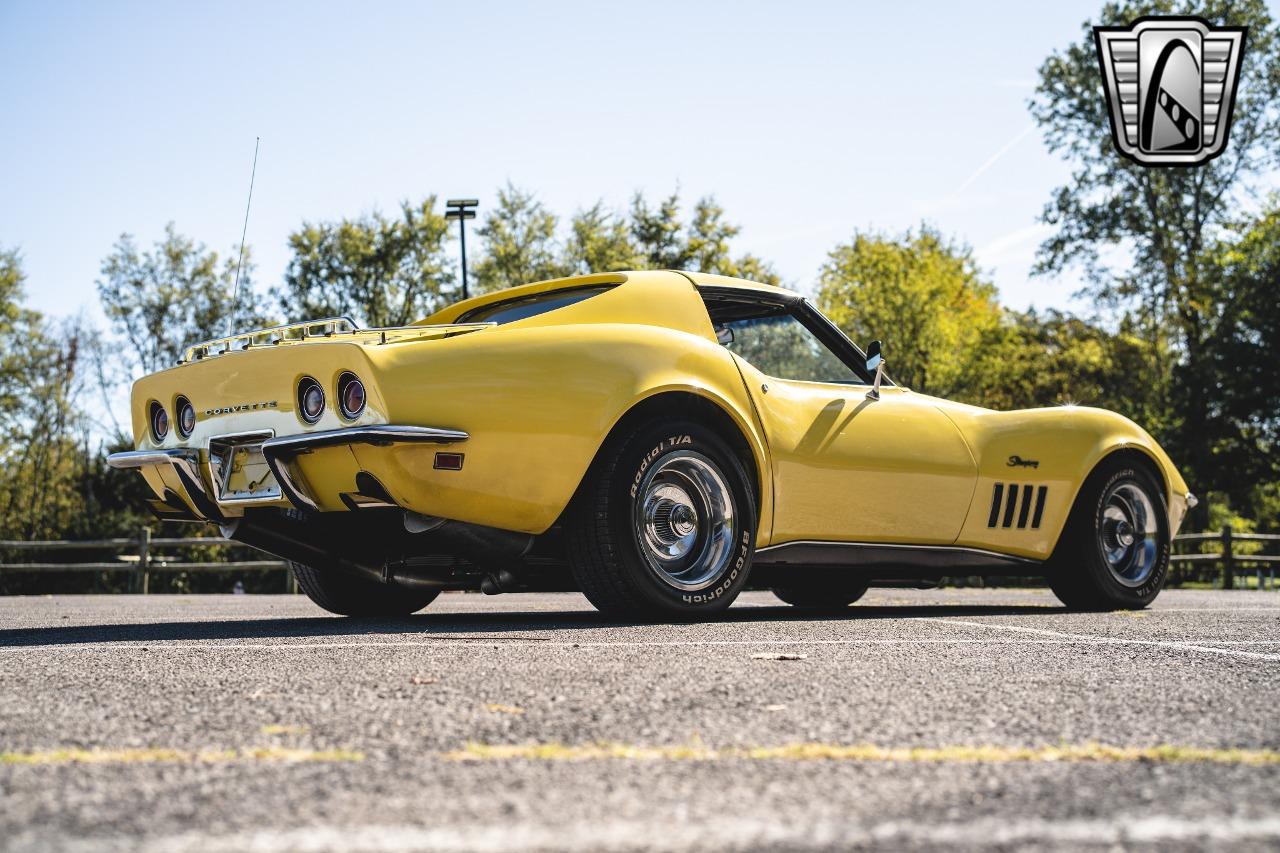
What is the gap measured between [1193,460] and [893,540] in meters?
27.1

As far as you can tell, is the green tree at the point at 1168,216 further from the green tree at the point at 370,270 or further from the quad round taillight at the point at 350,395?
the quad round taillight at the point at 350,395

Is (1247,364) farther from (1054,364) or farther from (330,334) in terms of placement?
(330,334)

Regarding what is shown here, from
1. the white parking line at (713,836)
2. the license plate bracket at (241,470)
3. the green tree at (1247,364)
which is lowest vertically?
the white parking line at (713,836)

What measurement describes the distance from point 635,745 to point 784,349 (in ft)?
13.0

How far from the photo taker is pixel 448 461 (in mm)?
4941

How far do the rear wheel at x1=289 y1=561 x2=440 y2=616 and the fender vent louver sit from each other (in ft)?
9.57

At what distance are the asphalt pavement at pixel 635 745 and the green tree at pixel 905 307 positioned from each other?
99.4ft

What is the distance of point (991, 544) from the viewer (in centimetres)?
684

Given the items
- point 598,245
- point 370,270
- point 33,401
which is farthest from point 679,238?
point 33,401

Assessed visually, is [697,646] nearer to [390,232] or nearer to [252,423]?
[252,423]

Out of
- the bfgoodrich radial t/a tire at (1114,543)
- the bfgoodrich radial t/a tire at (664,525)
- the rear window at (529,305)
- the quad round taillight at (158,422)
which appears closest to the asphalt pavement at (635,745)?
the bfgoodrich radial t/a tire at (664,525)

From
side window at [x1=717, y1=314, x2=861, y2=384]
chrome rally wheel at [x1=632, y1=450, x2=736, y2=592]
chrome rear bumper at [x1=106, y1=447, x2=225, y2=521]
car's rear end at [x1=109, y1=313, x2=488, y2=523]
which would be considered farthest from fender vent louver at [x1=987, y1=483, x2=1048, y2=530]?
chrome rear bumper at [x1=106, y1=447, x2=225, y2=521]

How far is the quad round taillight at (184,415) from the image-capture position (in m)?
5.71

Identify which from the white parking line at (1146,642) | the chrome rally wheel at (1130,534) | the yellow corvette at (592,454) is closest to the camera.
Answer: the white parking line at (1146,642)
